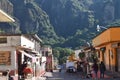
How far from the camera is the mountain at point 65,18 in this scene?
164 meters

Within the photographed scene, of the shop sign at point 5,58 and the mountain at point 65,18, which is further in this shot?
the mountain at point 65,18

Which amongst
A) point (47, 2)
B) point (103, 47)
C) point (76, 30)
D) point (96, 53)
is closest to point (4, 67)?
point (103, 47)

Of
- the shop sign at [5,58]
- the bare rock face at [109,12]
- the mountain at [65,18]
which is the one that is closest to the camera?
the shop sign at [5,58]

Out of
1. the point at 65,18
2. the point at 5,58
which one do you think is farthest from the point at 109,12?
the point at 5,58

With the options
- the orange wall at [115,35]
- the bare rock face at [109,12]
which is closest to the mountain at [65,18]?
the bare rock face at [109,12]

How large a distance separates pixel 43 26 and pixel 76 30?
16.4 metres

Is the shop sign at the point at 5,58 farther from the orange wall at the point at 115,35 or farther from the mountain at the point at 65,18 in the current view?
the mountain at the point at 65,18

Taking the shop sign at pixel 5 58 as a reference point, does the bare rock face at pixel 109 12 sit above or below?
above

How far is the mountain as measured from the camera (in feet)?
540

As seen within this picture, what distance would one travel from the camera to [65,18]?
18362cm

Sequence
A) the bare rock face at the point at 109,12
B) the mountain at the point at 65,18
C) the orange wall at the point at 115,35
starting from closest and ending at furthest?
the orange wall at the point at 115,35, the bare rock face at the point at 109,12, the mountain at the point at 65,18

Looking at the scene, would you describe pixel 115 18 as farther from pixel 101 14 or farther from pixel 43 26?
pixel 43 26

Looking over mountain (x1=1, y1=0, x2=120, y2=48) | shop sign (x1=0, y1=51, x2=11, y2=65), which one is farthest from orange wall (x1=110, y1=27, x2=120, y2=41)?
mountain (x1=1, y1=0, x2=120, y2=48)

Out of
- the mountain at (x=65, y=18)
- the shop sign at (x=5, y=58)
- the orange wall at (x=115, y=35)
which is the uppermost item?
the mountain at (x=65, y=18)
